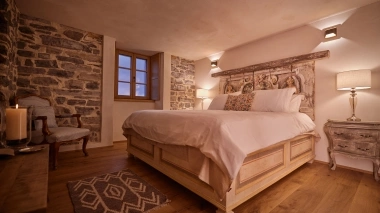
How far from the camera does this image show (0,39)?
6.44 ft

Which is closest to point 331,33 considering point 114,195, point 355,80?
point 355,80

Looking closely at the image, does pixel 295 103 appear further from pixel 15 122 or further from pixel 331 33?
pixel 15 122

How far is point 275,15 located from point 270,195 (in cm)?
253

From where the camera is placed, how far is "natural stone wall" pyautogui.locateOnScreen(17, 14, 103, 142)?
8.69 ft

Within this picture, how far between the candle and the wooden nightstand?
3188 millimetres

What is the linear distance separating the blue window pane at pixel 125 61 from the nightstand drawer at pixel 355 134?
173 inches

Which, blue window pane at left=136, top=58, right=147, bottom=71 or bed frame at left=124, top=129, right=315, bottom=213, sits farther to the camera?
blue window pane at left=136, top=58, right=147, bottom=71

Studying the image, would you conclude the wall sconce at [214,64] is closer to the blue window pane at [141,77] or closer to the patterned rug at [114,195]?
the blue window pane at [141,77]

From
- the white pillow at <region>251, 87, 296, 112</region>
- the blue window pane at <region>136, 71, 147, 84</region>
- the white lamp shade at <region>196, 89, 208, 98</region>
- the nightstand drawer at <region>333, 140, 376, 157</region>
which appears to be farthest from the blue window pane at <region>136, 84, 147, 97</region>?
the nightstand drawer at <region>333, 140, 376, 157</region>

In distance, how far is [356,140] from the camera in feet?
6.48

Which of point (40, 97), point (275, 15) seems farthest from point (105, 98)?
point (275, 15)

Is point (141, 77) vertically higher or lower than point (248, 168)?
higher

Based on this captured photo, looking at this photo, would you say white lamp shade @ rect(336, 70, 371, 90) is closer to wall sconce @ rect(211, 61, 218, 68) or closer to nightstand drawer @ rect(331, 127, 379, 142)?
nightstand drawer @ rect(331, 127, 379, 142)

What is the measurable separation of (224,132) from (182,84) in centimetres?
371
